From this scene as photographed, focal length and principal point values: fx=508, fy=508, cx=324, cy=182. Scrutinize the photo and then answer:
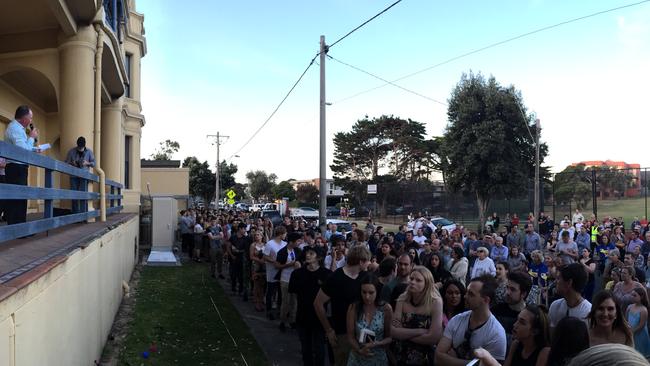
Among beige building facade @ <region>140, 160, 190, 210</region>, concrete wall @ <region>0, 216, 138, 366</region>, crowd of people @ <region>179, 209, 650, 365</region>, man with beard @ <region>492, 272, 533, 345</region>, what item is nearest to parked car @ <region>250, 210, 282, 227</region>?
beige building facade @ <region>140, 160, 190, 210</region>

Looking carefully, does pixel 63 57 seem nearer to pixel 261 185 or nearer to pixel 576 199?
pixel 576 199

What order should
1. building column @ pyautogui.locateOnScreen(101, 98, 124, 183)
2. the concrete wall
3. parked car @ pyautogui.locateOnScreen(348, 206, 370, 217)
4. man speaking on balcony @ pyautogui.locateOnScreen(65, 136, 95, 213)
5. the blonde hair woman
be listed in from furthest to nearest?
parked car @ pyautogui.locateOnScreen(348, 206, 370, 217)
building column @ pyautogui.locateOnScreen(101, 98, 124, 183)
man speaking on balcony @ pyautogui.locateOnScreen(65, 136, 95, 213)
the blonde hair woman
the concrete wall

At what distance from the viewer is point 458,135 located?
111 feet

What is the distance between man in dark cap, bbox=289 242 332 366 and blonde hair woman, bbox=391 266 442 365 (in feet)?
5.29

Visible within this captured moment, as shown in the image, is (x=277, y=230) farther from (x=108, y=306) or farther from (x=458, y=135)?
(x=458, y=135)

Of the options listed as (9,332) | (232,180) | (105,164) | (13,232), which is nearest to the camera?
(9,332)

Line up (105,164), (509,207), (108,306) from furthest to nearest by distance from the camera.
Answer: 1. (509,207)
2. (105,164)
3. (108,306)

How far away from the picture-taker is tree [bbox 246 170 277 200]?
101000 millimetres

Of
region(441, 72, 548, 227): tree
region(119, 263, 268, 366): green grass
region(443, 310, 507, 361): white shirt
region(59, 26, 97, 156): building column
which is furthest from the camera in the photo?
region(441, 72, 548, 227): tree

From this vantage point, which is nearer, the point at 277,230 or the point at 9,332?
the point at 9,332

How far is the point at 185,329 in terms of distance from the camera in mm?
9148

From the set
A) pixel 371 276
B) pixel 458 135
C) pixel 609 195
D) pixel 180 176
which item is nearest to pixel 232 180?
pixel 180 176

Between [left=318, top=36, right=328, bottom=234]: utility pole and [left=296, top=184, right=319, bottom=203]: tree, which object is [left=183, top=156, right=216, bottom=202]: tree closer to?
[left=296, top=184, right=319, bottom=203]: tree

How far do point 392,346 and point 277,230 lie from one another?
5.29 m
